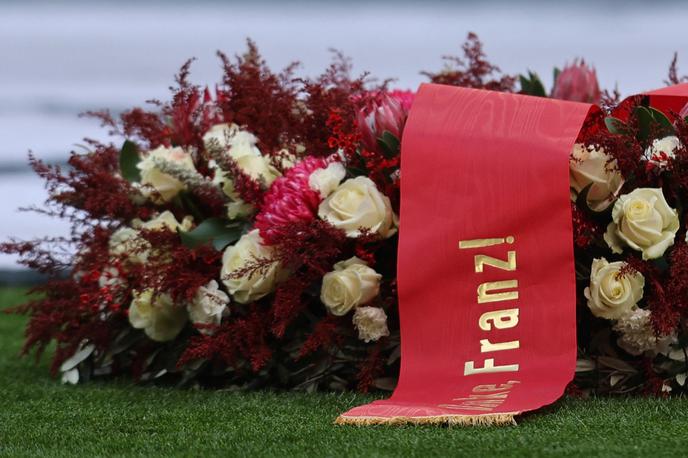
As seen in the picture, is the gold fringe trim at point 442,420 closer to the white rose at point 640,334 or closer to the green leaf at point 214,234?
the white rose at point 640,334

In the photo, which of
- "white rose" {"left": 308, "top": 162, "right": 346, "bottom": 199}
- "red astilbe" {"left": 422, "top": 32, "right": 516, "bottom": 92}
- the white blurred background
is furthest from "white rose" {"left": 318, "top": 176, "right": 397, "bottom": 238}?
the white blurred background

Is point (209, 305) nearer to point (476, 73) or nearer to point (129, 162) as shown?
point (129, 162)

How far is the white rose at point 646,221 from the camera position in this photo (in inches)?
50.9

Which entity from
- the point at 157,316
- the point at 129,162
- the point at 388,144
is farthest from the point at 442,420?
the point at 129,162

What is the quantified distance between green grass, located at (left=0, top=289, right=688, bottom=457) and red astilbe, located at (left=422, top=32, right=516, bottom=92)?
2.19ft

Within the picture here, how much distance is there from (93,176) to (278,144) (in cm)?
30

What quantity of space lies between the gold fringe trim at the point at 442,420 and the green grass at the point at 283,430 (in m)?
0.02

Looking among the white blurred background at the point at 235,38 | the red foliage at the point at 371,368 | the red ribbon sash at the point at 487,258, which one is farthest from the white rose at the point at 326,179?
the white blurred background at the point at 235,38

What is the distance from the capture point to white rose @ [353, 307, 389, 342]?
137 cm

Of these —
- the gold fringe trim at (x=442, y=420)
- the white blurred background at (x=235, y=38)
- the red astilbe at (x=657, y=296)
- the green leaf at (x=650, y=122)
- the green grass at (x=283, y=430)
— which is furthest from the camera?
the white blurred background at (x=235, y=38)

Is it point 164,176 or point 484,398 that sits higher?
point 164,176

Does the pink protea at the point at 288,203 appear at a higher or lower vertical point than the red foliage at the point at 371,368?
higher

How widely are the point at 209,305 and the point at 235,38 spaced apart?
296 centimetres

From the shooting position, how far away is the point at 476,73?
1817 mm
